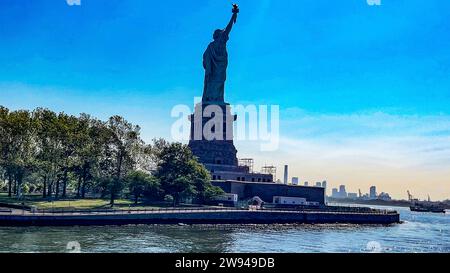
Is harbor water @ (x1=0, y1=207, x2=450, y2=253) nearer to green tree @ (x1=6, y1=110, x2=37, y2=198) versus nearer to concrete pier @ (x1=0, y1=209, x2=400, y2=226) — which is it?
concrete pier @ (x1=0, y1=209, x2=400, y2=226)

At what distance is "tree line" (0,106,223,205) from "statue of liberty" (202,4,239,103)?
22189 mm

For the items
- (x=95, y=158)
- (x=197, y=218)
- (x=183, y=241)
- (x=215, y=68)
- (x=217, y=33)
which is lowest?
(x=183, y=241)

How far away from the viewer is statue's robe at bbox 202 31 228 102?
9694 cm

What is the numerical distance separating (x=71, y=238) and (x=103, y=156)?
118 ft

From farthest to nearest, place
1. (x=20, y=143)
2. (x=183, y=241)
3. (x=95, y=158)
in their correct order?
(x=95, y=158) → (x=20, y=143) → (x=183, y=241)

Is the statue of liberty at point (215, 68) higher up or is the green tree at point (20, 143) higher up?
the statue of liberty at point (215, 68)

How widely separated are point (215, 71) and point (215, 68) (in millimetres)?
635

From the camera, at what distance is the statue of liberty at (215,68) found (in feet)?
317

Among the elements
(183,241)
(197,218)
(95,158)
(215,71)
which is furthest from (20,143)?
(215,71)

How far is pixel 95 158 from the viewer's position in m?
76.2

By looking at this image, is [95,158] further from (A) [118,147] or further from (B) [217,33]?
(B) [217,33]

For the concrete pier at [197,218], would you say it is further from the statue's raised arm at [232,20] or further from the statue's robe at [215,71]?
the statue's raised arm at [232,20]

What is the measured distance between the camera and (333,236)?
5662 centimetres

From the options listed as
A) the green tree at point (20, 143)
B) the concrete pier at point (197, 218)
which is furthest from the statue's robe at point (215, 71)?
the green tree at point (20, 143)
